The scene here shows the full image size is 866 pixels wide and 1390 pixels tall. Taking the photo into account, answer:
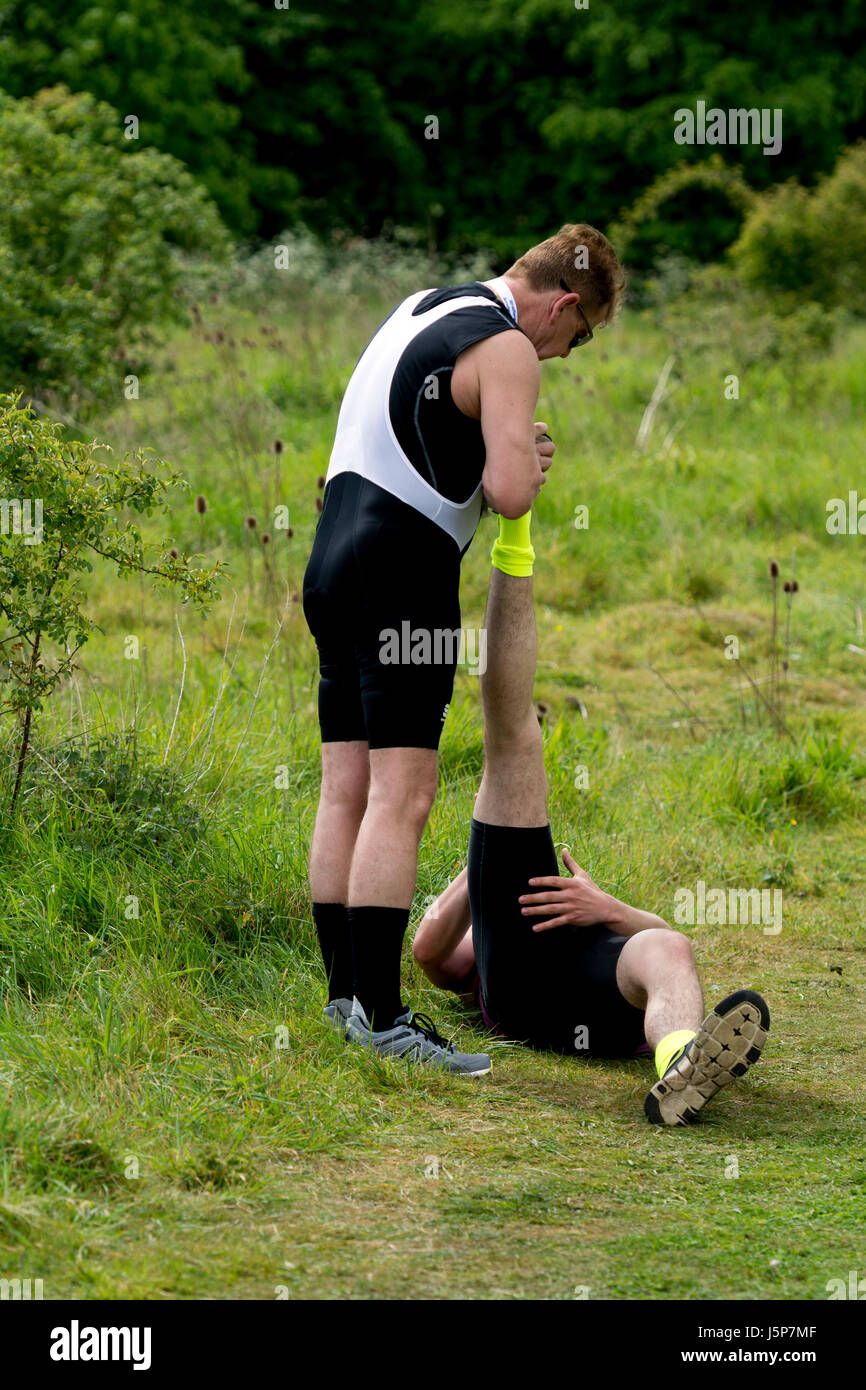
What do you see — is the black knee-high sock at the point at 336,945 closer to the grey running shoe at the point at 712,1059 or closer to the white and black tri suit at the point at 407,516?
the white and black tri suit at the point at 407,516

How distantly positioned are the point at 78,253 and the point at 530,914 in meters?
6.60

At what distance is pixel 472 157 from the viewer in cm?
2520

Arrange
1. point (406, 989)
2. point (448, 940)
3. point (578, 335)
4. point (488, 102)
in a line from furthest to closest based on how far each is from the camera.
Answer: point (488, 102)
point (406, 989)
point (448, 940)
point (578, 335)

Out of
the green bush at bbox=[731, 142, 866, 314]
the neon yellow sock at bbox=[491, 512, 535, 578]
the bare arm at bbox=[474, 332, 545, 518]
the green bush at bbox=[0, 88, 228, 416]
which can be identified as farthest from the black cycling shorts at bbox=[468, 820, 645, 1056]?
the green bush at bbox=[731, 142, 866, 314]

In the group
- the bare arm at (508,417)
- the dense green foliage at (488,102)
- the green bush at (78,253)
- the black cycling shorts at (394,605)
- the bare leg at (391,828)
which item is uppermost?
the dense green foliage at (488,102)

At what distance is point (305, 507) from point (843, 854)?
4188mm

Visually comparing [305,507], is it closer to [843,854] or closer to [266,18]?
[843,854]

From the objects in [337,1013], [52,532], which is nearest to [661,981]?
[337,1013]

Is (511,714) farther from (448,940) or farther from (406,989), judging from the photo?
A: (406,989)

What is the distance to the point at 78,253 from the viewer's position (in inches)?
358

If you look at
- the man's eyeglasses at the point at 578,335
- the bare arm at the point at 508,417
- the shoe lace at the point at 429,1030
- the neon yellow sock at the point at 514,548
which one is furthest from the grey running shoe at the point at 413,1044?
the man's eyeglasses at the point at 578,335

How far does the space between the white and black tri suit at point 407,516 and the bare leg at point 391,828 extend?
4cm

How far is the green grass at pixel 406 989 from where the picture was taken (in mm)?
2783

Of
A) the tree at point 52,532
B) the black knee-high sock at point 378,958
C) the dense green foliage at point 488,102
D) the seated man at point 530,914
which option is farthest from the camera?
the dense green foliage at point 488,102
